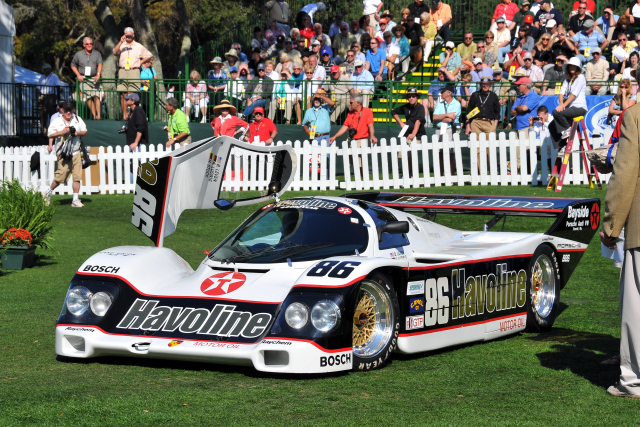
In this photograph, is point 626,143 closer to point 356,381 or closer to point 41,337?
point 356,381

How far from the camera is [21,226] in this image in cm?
1184

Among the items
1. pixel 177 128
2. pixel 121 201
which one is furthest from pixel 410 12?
pixel 121 201

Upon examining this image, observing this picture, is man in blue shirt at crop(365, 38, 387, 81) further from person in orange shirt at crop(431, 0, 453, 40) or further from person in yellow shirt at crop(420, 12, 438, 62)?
person in orange shirt at crop(431, 0, 453, 40)

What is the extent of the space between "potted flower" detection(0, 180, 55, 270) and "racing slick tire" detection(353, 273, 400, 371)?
6.69 meters

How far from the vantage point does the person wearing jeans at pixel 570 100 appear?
55.2 ft

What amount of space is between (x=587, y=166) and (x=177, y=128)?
28.9 feet

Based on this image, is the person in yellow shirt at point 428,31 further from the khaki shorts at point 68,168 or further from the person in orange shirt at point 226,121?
the khaki shorts at point 68,168

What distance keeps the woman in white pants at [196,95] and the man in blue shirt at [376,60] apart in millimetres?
4477

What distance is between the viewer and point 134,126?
1989cm

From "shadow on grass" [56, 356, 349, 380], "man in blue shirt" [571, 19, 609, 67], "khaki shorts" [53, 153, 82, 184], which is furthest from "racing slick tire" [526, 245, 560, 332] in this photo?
"man in blue shirt" [571, 19, 609, 67]


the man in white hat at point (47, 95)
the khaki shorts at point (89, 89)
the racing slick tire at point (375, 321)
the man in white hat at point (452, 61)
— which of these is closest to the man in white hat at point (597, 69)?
the man in white hat at point (452, 61)

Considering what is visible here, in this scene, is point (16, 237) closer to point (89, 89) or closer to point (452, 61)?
point (452, 61)

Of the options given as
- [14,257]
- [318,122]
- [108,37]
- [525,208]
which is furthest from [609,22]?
[14,257]

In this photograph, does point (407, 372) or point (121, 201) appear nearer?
point (407, 372)
